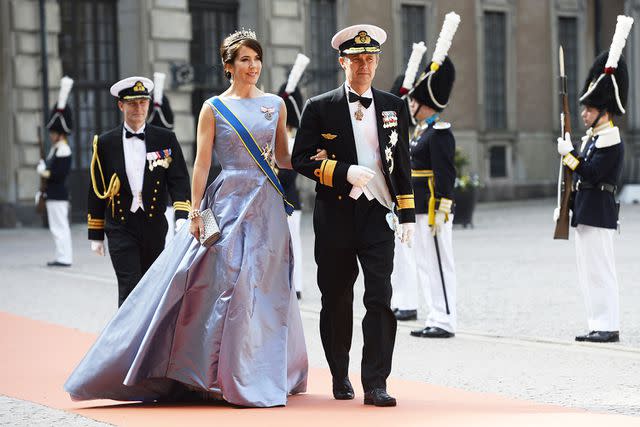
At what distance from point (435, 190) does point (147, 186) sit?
2588mm

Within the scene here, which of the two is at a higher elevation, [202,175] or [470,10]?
[470,10]

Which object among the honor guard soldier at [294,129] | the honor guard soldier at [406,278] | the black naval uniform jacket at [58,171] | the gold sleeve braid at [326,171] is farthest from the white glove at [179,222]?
the black naval uniform jacket at [58,171]

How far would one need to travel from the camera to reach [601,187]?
934cm

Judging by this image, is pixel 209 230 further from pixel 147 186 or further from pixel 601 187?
pixel 601 187

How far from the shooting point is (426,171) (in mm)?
10133

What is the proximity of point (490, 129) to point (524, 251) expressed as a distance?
13551 mm

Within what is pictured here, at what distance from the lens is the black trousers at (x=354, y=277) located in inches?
269

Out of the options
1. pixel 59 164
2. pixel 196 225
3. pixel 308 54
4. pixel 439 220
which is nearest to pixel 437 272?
pixel 439 220

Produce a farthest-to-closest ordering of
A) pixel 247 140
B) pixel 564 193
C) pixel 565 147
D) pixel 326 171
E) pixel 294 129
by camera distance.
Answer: pixel 294 129 < pixel 564 193 < pixel 565 147 < pixel 247 140 < pixel 326 171

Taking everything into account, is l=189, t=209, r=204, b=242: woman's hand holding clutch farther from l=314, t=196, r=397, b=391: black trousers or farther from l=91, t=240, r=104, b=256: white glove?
l=91, t=240, r=104, b=256: white glove

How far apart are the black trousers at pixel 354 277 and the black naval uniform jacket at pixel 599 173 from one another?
9.27 ft

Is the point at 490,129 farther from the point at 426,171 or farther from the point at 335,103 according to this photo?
the point at 335,103

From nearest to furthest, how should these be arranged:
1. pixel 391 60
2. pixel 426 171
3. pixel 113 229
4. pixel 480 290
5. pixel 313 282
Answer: pixel 113 229
pixel 426 171
pixel 480 290
pixel 313 282
pixel 391 60

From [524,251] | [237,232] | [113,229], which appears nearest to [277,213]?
[237,232]
